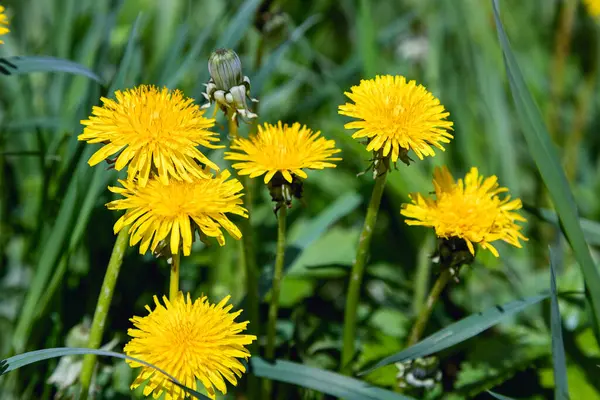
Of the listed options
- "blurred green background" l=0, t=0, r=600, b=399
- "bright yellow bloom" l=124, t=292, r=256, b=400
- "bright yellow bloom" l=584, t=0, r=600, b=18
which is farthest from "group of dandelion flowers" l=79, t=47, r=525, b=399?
"bright yellow bloom" l=584, t=0, r=600, b=18

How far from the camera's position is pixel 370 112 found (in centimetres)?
90

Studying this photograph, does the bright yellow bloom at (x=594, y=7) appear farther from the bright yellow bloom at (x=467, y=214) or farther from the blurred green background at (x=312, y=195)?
the bright yellow bloom at (x=467, y=214)

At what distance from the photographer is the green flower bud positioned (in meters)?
0.88

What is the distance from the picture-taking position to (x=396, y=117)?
34.7 inches

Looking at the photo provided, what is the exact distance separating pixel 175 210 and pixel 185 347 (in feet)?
0.56

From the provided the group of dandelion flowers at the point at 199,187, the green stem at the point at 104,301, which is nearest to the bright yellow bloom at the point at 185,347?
the group of dandelion flowers at the point at 199,187

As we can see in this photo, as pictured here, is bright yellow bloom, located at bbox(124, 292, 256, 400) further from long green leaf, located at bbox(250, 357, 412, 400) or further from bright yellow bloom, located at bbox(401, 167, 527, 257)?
bright yellow bloom, located at bbox(401, 167, 527, 257)

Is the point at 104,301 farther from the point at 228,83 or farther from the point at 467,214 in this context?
the point at 467,214

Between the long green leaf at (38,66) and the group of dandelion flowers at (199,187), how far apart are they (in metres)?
0.20

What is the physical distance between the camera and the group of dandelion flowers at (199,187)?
0.82 m

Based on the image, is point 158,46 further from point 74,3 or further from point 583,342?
point 583,342

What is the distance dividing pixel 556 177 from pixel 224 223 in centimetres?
43

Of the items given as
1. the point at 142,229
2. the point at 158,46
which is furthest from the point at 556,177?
the point at 158,46

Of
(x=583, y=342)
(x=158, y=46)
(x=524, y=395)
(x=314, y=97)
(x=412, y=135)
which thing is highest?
(x=158, y=46)
